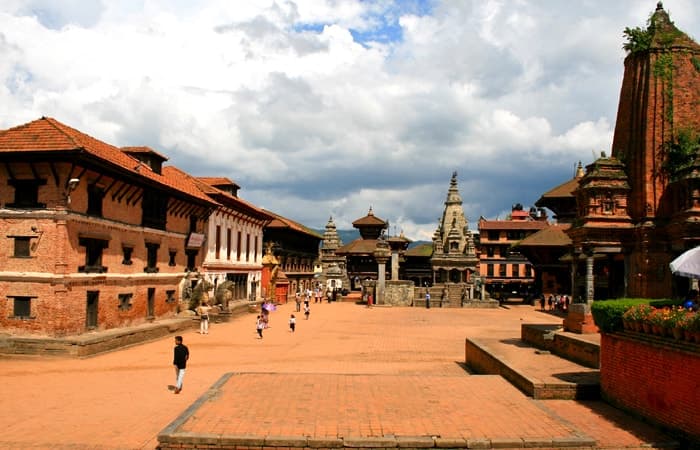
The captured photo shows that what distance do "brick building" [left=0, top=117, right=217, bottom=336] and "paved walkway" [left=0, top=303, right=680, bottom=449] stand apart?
214 cm

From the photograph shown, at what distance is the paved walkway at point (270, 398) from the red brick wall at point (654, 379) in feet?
1.43

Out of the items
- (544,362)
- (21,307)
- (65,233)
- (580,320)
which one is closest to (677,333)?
(544,362)

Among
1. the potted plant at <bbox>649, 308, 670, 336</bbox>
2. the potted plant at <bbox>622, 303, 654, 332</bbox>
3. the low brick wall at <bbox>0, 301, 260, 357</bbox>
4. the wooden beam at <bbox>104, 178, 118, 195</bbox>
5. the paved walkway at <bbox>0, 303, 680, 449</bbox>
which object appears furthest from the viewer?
the wooden beam at <bbox>104, 178, 118, 195</bbox>

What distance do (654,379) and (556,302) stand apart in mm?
39861

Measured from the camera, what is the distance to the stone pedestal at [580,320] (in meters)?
19.8

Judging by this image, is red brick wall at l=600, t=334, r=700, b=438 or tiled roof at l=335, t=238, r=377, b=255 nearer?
red brick wall at l=600, t=334, r=700, b=438

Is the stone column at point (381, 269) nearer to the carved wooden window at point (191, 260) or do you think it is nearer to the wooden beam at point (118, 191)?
the carved wooden window at point (191, 260)

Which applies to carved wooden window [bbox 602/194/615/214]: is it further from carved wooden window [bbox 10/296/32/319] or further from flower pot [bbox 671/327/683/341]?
carved wooden window [bbox 10/296/32/319]

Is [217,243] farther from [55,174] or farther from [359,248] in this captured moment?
[359,248]

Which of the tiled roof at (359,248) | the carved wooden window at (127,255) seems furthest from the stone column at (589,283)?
the tiled roof at (359,248)

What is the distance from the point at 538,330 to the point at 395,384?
9.62 meters

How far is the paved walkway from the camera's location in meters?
10.4

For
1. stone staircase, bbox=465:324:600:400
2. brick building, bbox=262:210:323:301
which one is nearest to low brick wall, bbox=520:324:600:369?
stone staircase, bbox=465:324:600:400

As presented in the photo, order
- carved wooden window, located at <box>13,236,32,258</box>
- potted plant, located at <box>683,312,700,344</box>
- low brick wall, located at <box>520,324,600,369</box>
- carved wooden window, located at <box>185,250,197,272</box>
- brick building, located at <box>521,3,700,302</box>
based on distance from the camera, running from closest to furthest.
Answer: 1. potted plant, located at <box>683,312,700,344</box>
2. low brick wall, located at <box>520,324,600,369</box>
3. brick building, located at <box>521,3,700,302</box>
4. carved wooden window, located at <box>13,236,32,258</box>
5. carved wooden window, located at <box>185,250,197,272</box>
